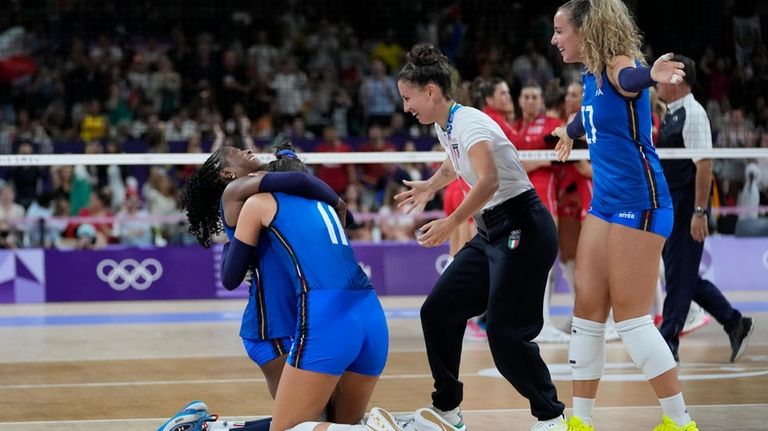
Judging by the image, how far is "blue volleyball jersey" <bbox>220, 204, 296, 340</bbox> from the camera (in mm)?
4660

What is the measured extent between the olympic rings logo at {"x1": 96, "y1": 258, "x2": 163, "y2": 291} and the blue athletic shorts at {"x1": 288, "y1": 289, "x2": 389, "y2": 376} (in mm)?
8694

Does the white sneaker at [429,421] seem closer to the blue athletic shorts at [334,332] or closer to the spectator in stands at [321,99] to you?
the blue athletic shorts at [334,332]

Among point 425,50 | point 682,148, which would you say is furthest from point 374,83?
point 425,50

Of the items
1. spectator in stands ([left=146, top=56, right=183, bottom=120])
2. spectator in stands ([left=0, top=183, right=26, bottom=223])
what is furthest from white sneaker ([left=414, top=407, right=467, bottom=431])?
spectator in stands ([left=146, top=56, right=183, bottom=120])

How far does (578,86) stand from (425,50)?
4036 millimetres

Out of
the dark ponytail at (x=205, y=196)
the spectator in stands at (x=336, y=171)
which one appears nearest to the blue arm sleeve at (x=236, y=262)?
the dark ponytail at (x=205, y=196)

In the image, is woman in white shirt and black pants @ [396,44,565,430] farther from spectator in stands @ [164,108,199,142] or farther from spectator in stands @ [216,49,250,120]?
spectator in stands @ [216,49,250,120]

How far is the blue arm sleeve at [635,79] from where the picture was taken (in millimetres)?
4656

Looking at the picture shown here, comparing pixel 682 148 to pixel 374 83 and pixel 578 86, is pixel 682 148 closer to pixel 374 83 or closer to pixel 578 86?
pixel 578 86

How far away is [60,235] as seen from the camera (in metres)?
13.6

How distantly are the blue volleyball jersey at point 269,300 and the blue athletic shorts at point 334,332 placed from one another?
0.70 feet

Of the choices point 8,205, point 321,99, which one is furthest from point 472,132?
point 321,99

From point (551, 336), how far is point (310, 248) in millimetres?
4820

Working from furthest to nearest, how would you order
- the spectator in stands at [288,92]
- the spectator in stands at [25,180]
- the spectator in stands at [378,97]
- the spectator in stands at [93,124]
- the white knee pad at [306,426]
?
the spectator in stands at [288,92] < the spectator in stands at [378,97] < the spectator in stands at [93,124] < the spectator in stands at [25,180] < the white knee pad at [306,426]
